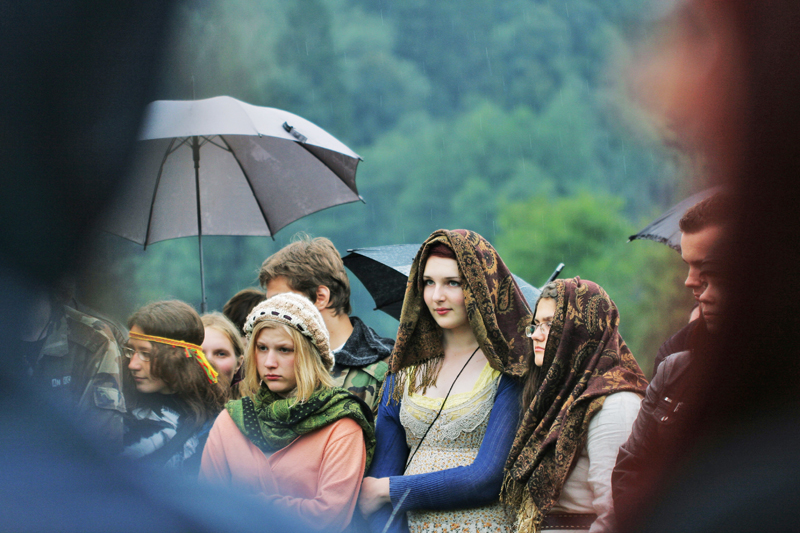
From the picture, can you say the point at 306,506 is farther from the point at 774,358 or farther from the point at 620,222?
the point at 620,222

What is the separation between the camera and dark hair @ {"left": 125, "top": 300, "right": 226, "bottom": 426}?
192cm

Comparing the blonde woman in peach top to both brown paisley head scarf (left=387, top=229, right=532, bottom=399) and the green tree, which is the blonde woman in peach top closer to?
brown paisley head scarf (left=387, top=229, right=532, bottom=399)

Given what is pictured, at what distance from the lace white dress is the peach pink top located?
0.17m

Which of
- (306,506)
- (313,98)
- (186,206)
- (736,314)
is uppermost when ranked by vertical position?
(313,98)

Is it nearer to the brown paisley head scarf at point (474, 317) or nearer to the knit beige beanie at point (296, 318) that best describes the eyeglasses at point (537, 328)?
the brown paisley head scarf at point (474, 317)

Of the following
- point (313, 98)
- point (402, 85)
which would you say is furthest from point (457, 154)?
point (313, 98)

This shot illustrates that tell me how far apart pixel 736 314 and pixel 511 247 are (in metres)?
17.7

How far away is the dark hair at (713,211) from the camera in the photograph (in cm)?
43

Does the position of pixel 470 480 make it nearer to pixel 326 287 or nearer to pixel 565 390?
pixel 565 390

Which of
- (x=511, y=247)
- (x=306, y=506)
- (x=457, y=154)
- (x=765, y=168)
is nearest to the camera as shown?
(x=765, y=168)

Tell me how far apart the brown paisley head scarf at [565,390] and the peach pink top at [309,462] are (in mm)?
432

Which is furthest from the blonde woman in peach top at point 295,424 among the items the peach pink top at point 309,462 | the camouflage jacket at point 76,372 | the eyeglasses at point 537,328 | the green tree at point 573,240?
the green tree at point 573,240

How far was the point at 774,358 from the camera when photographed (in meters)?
0.43

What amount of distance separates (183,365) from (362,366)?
788 mm
